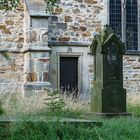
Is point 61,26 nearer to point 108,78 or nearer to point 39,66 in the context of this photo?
point 39,66

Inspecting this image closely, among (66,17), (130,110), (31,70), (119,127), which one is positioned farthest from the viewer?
(66,17)

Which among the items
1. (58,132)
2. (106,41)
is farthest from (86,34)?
(58,132)

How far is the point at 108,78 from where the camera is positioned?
11.3 m

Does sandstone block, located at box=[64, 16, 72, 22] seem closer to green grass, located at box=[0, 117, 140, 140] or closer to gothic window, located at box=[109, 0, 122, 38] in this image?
gothic window, located at box=[109, 0, 122, 38]

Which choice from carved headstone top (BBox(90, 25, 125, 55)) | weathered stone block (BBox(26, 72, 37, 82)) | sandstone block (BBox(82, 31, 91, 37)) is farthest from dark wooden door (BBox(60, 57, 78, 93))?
carved headstone top (BBox(90, 25, 125, 55))

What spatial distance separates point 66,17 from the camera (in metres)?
18.1

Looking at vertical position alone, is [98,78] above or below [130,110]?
above

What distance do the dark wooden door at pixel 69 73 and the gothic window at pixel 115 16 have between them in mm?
2242

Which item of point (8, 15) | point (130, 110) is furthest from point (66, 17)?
point (130, 110)

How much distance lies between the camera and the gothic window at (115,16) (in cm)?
1909

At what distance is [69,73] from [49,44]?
4.77ft

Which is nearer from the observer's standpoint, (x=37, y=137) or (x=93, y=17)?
(x=37, y=137)

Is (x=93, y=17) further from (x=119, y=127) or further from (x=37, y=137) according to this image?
(x=37, y=137)

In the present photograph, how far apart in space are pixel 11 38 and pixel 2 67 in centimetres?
117
